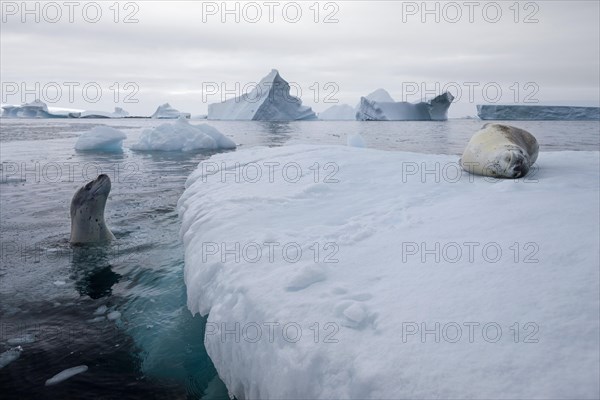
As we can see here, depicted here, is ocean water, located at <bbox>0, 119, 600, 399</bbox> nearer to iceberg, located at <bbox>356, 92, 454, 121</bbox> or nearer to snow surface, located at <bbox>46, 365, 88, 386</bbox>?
snow surface, located at <bbox>46, 365, 88, 386</bbox>

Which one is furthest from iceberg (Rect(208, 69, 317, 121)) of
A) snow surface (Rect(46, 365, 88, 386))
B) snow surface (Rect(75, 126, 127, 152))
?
snow surface (Rect(46, 365, 88, 386))

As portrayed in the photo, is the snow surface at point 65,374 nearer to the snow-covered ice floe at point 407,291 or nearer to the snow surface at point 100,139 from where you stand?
the snow-covered ice floe at point 407,291

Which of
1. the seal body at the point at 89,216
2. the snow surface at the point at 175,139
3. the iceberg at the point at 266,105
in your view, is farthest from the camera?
the iceberg at the point at 266,105

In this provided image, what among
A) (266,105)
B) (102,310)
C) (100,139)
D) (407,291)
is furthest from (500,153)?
(266,105)

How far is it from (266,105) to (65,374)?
46.0 metres

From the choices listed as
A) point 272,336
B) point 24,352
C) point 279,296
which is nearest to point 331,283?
point 279,296

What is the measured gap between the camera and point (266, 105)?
154ft

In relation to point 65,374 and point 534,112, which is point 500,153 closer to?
point 65,374

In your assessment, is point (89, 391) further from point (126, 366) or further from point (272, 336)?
point (272, 336)

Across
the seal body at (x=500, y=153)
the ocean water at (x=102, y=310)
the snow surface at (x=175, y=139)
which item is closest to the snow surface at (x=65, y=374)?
the ocean water at (x=102, y=310)

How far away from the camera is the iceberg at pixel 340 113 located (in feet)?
228

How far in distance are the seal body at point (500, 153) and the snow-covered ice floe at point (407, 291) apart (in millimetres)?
284

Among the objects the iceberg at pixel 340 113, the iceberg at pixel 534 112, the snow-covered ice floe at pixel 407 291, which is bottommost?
the snow-covered ice floe at pixel 407 291

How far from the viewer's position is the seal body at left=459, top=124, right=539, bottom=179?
12.9 feet
